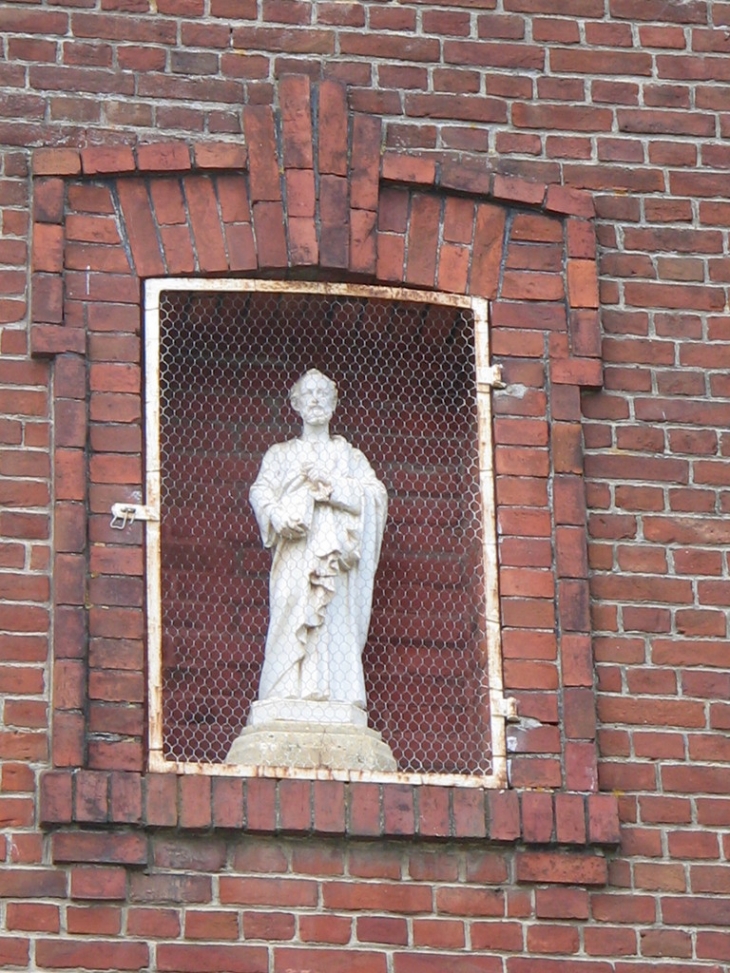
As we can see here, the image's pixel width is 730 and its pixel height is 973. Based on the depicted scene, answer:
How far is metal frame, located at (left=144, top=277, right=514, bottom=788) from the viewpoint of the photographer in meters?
7.65

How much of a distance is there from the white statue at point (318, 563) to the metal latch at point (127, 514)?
37 centimetres

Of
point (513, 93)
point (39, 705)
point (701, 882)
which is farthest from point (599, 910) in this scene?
point (513, 93)

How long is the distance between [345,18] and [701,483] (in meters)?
1.71

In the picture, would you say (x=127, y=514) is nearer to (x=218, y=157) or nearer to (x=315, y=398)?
(x=315, y=398)

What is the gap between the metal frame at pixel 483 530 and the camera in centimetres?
765

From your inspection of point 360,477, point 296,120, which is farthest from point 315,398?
point 296,120

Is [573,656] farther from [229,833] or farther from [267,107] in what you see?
[267,107]

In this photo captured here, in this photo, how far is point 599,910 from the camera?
763cm

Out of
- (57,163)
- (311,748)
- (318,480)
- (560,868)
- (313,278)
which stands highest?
(57,163)

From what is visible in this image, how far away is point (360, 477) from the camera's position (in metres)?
8.23

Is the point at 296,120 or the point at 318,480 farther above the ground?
the point at 296,120

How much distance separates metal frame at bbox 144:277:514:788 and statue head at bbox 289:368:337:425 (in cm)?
25

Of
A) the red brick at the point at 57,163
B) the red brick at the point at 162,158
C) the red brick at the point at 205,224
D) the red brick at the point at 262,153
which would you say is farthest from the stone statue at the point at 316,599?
the red brick at the point at 57,163

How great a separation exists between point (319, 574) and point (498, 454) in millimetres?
595
